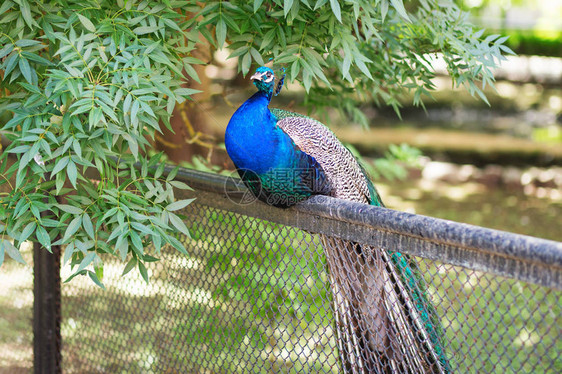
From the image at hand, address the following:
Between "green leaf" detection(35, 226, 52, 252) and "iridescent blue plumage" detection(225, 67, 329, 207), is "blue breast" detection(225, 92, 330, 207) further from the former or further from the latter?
"green leaf" detection(35, 226, 52, 252)

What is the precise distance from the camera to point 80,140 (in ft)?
6.10

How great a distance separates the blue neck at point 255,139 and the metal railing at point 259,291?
4.8 inches

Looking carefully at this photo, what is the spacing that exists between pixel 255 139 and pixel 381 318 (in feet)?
2.27

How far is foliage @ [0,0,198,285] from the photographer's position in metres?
1.79

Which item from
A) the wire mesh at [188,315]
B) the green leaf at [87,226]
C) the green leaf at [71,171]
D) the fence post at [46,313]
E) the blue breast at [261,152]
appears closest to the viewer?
the green leaf at [71,171]

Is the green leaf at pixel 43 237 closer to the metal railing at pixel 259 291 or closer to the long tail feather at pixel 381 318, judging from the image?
the metal railing at pixel 259 291

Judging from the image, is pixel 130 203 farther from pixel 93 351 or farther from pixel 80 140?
pixel 93 351

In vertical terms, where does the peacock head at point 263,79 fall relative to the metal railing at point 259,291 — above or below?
above

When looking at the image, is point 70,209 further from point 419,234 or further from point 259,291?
point 419,234

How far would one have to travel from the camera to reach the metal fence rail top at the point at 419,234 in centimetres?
131

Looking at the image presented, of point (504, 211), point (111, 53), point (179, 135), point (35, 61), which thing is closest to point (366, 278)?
point (111, 53)

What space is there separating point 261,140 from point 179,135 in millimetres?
2064

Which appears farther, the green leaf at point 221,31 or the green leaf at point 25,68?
the green leaf at point 221,31

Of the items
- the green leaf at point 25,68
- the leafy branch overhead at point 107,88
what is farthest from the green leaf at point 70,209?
the green leaf at point 25,68
